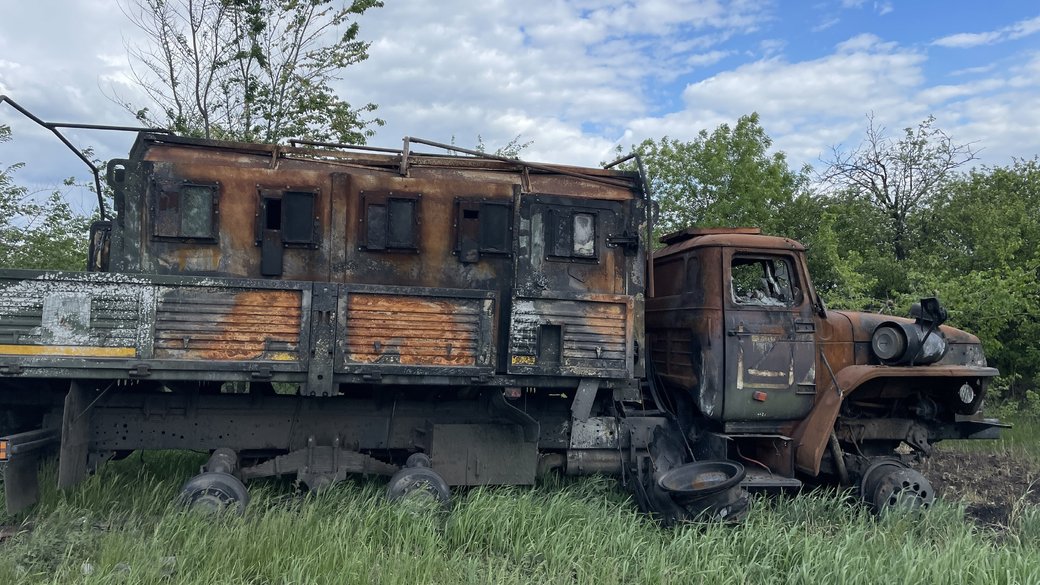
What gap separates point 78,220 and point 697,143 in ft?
42.0

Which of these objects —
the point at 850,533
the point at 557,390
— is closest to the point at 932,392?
the point at 850,533

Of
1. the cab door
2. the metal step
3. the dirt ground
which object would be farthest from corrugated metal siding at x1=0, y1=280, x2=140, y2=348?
the dirt ground

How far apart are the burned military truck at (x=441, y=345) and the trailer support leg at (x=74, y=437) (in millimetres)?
24

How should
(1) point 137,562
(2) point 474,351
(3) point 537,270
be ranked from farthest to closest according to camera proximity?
(3) point 537,270 → (2) point 474,351 → (1) point 137,562

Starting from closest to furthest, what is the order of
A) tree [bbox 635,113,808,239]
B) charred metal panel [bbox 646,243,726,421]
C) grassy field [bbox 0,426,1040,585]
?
grassy field [bbox 0,426,1040,585]
charred metal panel [bbox 646,243,726,421]
tree [bbox 635,113,808,239]

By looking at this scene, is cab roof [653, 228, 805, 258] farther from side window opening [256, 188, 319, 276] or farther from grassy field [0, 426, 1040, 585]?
side window opening [256, 188, 319, 276]

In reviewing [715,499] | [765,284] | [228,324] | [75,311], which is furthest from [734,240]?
[75,311]

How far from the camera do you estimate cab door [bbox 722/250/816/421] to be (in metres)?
6.09

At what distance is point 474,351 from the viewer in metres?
5.41

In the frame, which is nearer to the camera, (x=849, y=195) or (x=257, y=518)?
(x=257, y=518)

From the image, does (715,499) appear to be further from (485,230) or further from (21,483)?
(21,483)

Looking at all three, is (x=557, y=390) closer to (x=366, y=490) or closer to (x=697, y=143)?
(x=366, y=490)

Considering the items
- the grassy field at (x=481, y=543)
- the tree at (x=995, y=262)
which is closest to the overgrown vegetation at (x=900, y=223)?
the tree at (x=995, y=262)

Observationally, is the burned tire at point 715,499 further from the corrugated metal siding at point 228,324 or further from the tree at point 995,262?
the tree at point 995,262
